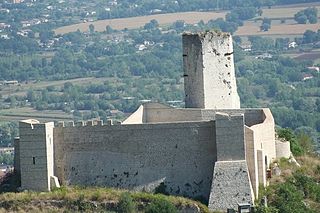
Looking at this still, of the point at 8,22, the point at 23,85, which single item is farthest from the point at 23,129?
the point at 8,22

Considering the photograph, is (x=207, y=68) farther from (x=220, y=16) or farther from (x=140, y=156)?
(x=220, y=16)

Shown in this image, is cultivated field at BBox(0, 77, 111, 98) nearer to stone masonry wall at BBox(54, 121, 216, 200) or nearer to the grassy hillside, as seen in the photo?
stone masonry wall at BBox(54, 121, 216, 200)

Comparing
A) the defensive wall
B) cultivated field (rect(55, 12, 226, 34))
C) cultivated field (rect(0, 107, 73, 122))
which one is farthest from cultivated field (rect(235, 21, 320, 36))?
the defensive wall

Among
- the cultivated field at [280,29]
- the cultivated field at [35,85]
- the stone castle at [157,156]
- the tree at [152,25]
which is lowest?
the stone castle at [157,156]

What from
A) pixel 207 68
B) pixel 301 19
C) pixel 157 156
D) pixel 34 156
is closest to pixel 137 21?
pixel 301 19

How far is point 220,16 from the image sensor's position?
606 feet

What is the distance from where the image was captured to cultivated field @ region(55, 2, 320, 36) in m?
166

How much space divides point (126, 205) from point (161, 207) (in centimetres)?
A: 95

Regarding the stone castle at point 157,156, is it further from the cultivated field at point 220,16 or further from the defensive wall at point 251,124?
the cultivated field at point 220,16

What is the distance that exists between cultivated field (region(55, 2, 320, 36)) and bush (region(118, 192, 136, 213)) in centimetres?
12240

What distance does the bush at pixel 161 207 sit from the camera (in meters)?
40.9

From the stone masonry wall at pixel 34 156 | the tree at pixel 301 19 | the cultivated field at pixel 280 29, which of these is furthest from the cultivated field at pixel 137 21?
the stone masonry wall at pixel 34 156

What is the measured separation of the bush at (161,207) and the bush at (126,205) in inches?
15.7

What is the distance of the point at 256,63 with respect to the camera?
14800cm
